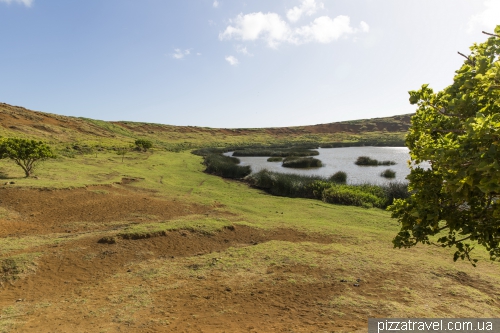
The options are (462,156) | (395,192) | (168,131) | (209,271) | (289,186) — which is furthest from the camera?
(168,131)

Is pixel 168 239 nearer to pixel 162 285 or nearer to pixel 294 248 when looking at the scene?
pixel 162 285

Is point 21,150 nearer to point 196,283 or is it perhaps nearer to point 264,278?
point 196,283

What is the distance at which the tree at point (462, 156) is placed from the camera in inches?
106

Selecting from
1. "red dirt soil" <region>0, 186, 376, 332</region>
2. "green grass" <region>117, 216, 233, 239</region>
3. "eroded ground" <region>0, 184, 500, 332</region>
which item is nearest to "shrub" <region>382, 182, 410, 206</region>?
"eroded ground" <region>0, 184, 500, 332</region>

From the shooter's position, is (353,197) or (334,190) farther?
(334,190)

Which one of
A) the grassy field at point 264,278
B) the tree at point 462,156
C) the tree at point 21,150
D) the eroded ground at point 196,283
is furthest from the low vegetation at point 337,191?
the tree at point 21,150

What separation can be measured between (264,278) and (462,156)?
5.04 m

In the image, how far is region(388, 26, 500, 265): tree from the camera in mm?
2689

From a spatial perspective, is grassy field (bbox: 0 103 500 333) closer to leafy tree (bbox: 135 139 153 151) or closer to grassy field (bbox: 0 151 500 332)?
grassy field (bbox: 0 151 500 332)

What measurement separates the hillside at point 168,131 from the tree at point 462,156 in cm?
4427

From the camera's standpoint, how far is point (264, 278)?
6789 mm

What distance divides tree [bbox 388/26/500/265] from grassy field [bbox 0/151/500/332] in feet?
7.03

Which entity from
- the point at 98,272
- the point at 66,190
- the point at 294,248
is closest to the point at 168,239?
the point at 98,272

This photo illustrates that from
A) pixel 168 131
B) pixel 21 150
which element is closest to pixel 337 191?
pixel 21 150
